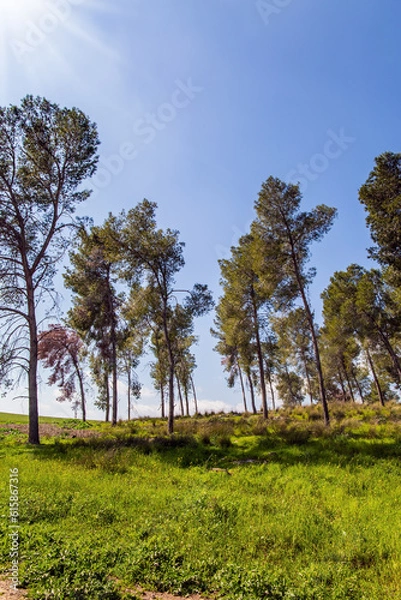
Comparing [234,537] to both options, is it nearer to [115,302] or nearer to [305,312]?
[305,312]

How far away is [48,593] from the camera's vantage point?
3770 millimetres

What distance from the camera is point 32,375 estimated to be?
1578 cm

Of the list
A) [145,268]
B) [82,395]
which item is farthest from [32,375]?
[82,395]

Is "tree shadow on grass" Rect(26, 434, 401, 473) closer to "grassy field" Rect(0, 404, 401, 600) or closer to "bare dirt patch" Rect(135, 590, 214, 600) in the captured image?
"grassy field" Rect(0, 404, 401, 600)

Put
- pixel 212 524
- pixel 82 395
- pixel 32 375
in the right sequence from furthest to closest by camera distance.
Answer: pixel 82 395
pixel 32 375
pixel 212 524

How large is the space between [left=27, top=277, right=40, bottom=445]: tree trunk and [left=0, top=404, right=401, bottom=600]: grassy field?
3.06 meters

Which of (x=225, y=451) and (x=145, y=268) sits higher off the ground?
(x=145, y=268)

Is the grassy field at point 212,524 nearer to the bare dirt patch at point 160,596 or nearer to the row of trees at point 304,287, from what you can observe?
the bare dirt patch at point 160,596

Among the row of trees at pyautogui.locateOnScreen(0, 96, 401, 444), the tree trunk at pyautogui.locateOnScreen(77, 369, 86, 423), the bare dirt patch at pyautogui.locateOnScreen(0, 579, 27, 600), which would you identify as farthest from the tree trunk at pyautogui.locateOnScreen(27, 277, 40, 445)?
the tree trunk at pyautogui.locateOnScreen(77, 369, 86, 423)

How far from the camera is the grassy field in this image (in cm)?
423

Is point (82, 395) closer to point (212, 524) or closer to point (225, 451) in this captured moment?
point (225, 451)

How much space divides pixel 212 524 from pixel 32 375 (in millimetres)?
12858

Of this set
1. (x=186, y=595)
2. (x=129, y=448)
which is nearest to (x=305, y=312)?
Result: (x=129, y=448)

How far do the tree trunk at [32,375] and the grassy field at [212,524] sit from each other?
10.0 ft
